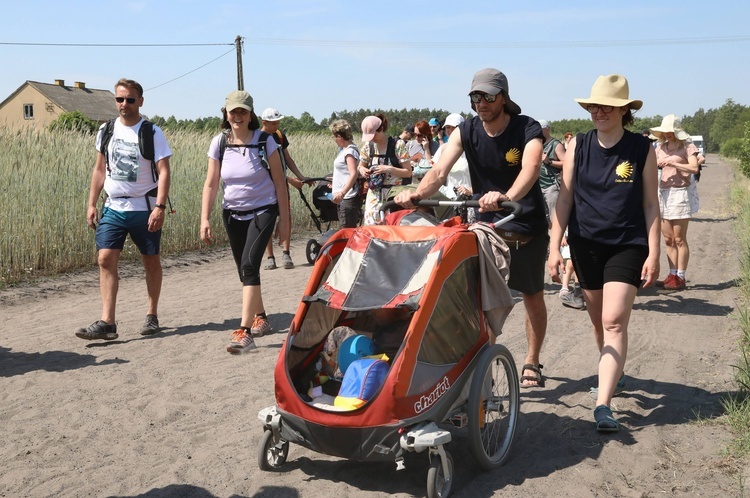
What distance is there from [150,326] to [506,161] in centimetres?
418

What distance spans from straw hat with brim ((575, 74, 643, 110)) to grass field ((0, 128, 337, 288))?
7.84 meters

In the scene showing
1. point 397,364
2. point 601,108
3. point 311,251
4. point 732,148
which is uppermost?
point 732,148

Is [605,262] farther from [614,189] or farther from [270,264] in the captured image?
[270,264]

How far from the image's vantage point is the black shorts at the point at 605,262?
17.3 ft

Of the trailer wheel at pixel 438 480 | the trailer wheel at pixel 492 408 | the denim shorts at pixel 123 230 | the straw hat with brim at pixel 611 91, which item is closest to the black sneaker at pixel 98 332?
the denim shorts at pixel 123 230

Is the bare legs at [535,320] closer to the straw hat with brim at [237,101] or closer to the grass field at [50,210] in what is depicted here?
the straw hat with brim at [237,101]

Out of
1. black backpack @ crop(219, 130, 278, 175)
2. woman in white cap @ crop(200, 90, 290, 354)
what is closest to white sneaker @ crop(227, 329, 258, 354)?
woman in white cap @ crop(200, 90, 290, 354)

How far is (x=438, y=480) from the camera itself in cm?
429

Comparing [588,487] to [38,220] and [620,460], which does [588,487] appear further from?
[38,220]

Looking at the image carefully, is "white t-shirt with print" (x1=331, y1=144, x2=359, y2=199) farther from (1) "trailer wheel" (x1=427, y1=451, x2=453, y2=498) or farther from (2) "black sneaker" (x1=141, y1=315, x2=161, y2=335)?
(1) "trailer wheel" (x1=427, y1=451, x2=453, y2=498)

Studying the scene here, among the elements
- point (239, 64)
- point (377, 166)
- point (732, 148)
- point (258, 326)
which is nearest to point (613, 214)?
point (258, 326)

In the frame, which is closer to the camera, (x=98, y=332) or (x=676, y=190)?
(x=98, y=332)

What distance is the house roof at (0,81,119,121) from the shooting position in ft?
181

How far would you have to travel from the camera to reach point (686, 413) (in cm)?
576
